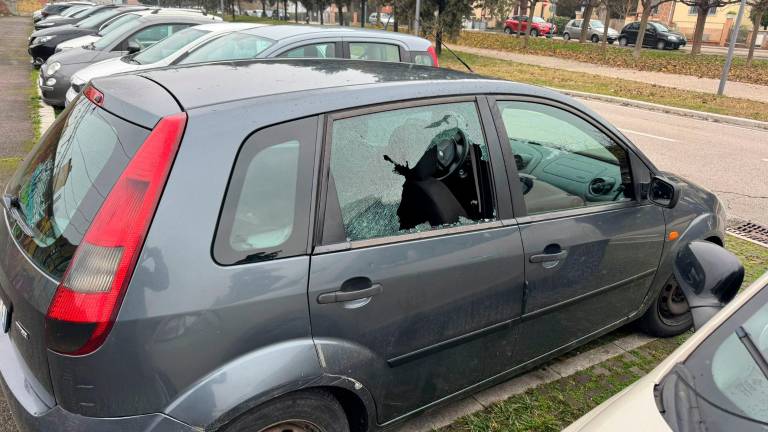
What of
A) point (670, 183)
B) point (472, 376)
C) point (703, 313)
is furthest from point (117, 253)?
point (670, 183)

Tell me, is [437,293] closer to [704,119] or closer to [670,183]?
[670,183]

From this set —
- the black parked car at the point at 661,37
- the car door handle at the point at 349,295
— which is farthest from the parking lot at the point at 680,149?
the black parked car at the point at 661,37

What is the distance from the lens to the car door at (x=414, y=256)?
1980 millimetres

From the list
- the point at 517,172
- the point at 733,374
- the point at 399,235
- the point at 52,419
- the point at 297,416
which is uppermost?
the point at 517,172

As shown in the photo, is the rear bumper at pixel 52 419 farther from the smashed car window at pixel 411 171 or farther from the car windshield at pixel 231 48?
the car windshield at pixel 231 48

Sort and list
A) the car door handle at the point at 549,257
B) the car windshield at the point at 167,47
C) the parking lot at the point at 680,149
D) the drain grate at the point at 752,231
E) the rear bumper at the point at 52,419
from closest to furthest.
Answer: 1. the rear bumper at the point at 52,419
2. the car door handle at the point at 549,257
3. the drain grate at the point at 752,231
4. the parking lot at the point at 680,149
5. the car windshield at the point at 167,47

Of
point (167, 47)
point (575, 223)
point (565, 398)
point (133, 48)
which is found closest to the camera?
point (575, 223)

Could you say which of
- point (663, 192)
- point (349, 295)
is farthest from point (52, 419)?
point (663, 192)

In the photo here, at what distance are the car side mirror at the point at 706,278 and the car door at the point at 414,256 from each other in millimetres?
650

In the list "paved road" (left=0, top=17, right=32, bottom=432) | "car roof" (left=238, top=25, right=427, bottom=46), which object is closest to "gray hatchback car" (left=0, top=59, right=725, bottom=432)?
"paved road" (left=0, top=17, right=32, bottom=432)

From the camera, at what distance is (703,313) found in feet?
6.61

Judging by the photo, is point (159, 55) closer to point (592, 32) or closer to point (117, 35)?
point (117, 35)

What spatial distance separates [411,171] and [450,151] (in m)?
0.26

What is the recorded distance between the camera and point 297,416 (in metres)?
1.94
